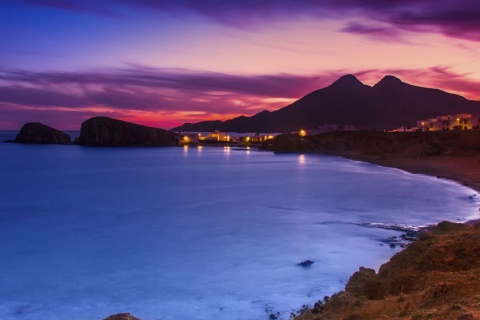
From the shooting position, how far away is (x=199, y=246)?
15.8 meters

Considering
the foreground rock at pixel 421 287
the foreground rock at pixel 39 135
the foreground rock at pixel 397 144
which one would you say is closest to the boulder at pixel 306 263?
the foreground rock at pixel 421 287

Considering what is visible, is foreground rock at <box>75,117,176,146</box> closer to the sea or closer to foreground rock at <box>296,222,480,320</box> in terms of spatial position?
the sea

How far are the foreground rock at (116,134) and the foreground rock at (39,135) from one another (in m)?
10.5

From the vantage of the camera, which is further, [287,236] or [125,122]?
[125,122]

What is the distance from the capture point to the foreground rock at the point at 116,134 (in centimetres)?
14825

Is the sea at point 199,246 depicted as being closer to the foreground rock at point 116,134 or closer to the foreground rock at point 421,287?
the foreground rock at point 421,287

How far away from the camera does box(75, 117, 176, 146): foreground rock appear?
148250 millimetres

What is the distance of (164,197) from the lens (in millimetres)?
31688

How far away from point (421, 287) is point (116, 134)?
496 ft

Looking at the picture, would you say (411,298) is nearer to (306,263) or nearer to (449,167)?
(306,263)

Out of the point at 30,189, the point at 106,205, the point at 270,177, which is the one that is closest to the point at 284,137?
the point at 270,177

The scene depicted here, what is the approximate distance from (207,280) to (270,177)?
111ft

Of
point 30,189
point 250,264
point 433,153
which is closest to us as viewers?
point 250,264

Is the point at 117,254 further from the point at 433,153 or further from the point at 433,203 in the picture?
the point at 433,153
